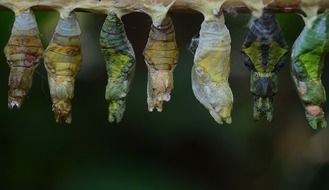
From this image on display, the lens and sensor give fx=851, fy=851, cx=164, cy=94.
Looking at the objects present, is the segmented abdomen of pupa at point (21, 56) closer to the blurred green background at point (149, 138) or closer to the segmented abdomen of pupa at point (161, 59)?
the segmented abdomen of pupa at point (161, 59)

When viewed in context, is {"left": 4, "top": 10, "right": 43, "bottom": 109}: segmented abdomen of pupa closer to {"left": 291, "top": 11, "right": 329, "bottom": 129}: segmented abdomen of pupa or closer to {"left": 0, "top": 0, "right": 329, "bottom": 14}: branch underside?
{"left": 0, "top": 0, "right": 329, "bottom": 14}: branch underside

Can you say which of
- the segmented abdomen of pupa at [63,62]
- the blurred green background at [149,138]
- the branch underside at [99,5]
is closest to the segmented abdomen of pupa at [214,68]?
the branch underside at [99,5]

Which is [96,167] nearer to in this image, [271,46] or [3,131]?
[3,131]

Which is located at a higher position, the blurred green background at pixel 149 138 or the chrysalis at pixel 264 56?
the chrysalis at pixel 264 56

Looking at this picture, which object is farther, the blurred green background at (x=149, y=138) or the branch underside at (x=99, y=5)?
the blurred green background at (x=149, y=138)

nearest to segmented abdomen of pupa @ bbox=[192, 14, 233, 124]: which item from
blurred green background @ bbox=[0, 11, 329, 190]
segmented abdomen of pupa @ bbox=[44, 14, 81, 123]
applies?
segmented abdomen of pupa @ bbox=[44, 14, 81, 123]

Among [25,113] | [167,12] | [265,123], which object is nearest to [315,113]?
[167,12]

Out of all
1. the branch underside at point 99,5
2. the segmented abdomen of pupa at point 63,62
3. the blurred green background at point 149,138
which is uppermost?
the branch underside at point 99,5
